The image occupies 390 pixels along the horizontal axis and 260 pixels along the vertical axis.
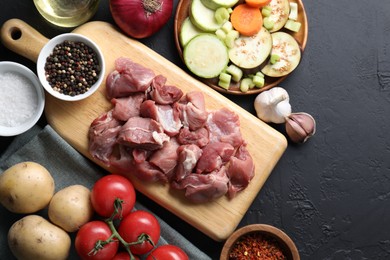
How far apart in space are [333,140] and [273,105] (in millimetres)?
456

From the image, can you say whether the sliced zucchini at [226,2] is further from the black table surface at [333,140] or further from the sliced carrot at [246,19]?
the black table surface at [333,140]

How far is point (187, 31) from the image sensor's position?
2.95 meters

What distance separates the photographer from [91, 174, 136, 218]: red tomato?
8.60 feet

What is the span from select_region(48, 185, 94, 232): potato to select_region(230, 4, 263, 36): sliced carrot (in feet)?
4.07

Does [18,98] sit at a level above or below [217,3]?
below

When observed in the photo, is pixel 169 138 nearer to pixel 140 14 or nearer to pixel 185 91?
pixel 185 91

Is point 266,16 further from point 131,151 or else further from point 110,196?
point 110,196

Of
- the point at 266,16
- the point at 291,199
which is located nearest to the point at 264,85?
the point at 266,16

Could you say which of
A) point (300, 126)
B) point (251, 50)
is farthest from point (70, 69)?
point (300, 126)

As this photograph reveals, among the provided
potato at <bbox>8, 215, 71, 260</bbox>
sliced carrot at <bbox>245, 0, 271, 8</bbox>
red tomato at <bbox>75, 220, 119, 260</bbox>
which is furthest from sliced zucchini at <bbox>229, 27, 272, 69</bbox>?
potato at <bbox>8, 215, 71, 260</bbox>

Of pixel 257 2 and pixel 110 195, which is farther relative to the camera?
pixel 257 2

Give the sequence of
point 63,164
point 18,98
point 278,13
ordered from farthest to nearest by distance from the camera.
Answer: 1. point 278,13
2. point 63,164
3. point 18,98

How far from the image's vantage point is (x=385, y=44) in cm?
312

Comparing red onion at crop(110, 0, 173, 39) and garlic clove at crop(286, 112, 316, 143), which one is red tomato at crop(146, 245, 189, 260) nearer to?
garlic clove at crop(286, 112, 316, 143)
